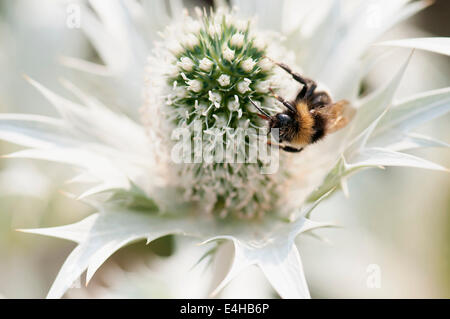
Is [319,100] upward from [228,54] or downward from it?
downward

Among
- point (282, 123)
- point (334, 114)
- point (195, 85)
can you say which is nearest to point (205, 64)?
point (195, 85)

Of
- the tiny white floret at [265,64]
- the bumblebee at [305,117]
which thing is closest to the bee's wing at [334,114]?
the bumblebee at [305,117]

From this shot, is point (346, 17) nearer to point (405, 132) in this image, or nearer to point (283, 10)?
point (283, 10)

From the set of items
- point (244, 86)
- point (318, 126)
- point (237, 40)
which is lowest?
point (318, 126)

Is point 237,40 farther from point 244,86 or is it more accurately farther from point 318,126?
point 318,126

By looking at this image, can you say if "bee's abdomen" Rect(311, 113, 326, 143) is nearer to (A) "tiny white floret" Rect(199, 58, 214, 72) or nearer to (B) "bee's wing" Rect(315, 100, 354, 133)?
(B) "bee's wing" Rect(315, 100, 354, 133)

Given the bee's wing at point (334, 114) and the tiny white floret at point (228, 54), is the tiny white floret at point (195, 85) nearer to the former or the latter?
the tiny white floret at point (228, 54)
